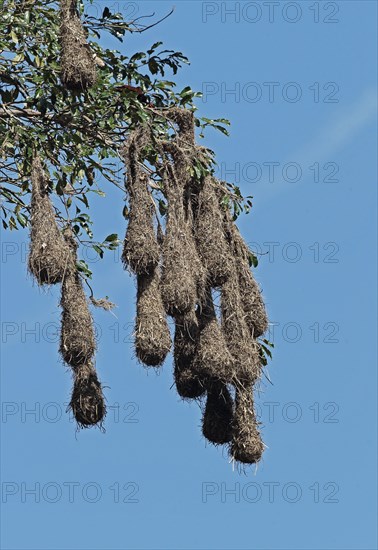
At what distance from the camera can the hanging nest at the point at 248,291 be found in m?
10.3

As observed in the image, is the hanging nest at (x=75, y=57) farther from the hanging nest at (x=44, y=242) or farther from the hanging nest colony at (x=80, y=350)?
the hanging nest colony at (x=80, y=350)

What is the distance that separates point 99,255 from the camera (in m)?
11.9

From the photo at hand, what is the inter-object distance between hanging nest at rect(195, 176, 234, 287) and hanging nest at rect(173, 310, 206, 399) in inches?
11.9

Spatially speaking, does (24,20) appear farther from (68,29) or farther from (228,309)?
(228,309)

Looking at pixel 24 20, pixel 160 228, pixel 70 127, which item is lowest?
pixel 160 228

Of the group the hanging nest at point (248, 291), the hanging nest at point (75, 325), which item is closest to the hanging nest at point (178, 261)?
the hanging nest at point (248, 291)

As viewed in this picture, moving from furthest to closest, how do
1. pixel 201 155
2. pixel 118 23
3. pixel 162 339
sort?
pixel 118 23 → pixel 201 155 → pixel 162 339

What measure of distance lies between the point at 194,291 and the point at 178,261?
20 centimetres

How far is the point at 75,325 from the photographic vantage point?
9906 millimetres

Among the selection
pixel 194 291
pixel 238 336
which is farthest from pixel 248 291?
pixel 194 291

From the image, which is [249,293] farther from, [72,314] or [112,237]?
[112,237]

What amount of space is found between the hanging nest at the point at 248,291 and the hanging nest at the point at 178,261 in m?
0.45

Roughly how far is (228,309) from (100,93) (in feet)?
6.49

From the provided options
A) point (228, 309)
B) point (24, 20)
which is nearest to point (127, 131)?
point (24, 20)
